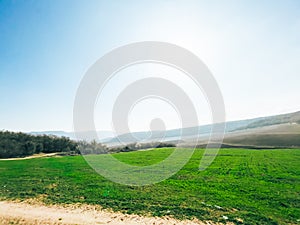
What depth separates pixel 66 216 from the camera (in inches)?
414

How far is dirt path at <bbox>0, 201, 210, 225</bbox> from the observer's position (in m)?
9.93

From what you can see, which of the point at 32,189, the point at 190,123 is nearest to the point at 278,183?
the point at 190,123

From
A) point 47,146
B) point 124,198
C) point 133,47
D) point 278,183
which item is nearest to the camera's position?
point 124,198

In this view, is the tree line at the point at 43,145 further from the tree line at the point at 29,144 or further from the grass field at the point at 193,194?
the grass field at the point at 193,194

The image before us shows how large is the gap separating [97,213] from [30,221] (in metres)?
3.05

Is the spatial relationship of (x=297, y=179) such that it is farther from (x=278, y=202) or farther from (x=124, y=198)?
(x=124, y=198)

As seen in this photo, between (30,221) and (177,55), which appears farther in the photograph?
(177,55)

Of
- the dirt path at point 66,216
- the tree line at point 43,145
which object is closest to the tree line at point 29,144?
the tree line at point 43,145

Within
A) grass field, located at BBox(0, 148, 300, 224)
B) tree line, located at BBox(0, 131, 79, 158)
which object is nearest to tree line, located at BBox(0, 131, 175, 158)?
tree line, located at BBox(0, 131, 79, 158)

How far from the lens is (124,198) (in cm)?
1302

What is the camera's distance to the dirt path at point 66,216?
9.93 metres

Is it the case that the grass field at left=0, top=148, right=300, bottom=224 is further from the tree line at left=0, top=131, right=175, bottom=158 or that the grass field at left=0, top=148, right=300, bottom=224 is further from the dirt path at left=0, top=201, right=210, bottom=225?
the tree line at left=0, top=131, right=175, bottom=158

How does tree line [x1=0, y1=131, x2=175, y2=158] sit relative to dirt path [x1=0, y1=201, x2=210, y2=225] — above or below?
above

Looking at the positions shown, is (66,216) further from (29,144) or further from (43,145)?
(43,145)
